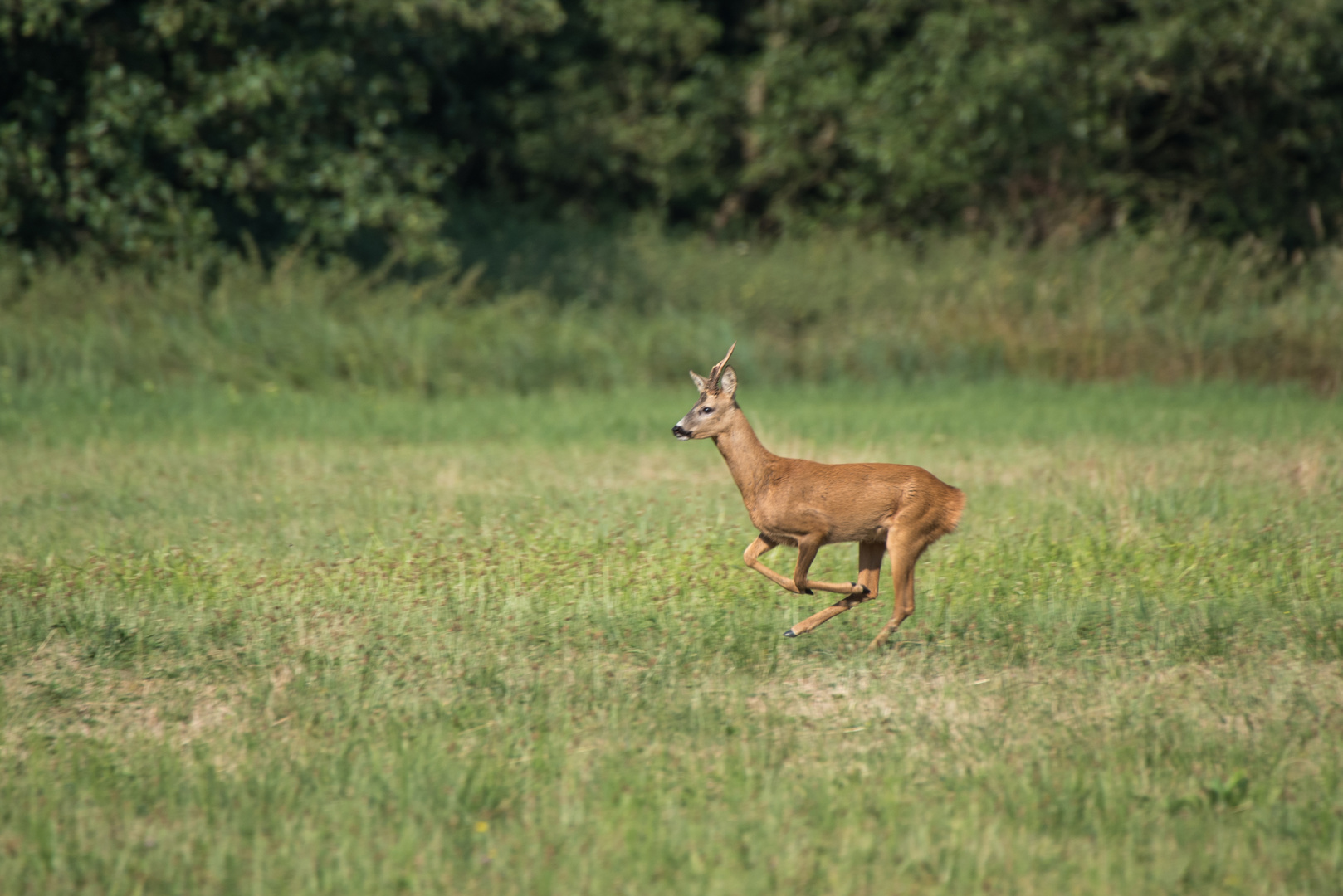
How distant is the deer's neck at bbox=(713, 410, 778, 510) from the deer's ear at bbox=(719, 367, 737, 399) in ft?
0.37

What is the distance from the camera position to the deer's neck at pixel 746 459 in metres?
6.81

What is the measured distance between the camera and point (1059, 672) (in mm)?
6023

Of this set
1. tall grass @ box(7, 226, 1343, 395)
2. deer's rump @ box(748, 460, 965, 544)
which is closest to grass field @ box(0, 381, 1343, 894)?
deer's rump @ box(748, 460, 965, 544)

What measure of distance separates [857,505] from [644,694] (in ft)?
4.61

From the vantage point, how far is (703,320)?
1809cm

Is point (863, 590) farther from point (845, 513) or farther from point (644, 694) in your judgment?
point (644, 694)

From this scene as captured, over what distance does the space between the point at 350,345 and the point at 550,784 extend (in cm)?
Result: 1211

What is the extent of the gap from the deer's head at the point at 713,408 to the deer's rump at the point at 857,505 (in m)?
0.48

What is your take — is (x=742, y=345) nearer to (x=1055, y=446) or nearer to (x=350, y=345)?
(x=350, y=345)

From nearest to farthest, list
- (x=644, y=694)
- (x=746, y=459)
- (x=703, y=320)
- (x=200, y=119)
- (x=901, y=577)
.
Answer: (x=644, y=694)
(x=901, y=577)
(x=746, y=459)
(x=200, y=119)
(x=703, y=320)

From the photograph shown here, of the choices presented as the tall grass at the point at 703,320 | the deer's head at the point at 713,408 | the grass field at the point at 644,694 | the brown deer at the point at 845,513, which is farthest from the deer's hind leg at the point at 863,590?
the tall grass at the point at 703,320

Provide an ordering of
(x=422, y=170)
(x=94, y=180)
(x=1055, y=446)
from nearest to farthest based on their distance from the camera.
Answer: (x=1055, y=446), (x=94, y=180), (x=422, y=170)

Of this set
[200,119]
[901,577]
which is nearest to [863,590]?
[901,577]

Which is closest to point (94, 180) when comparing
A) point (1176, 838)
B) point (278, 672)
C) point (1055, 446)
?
point (1055, 446)
